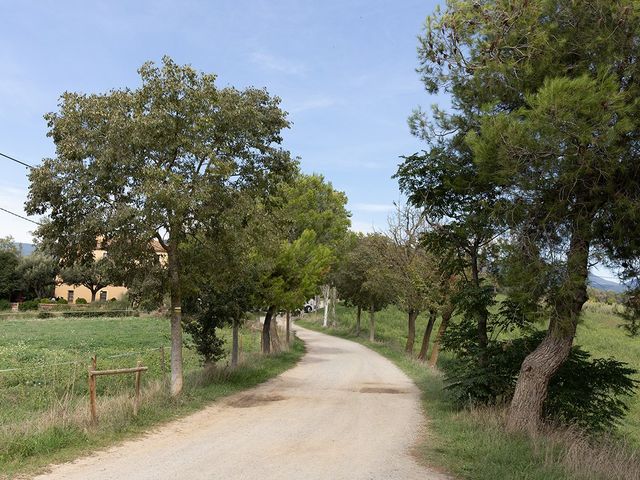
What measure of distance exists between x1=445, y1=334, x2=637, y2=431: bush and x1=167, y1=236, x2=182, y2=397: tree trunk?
621 cm

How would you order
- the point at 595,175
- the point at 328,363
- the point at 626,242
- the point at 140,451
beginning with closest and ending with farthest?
the point at 140,451 → the point at 595,175 → the point at 626,242 → the point at 328,363

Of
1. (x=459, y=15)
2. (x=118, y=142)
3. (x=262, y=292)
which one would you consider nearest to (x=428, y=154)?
(x=459, y=15)

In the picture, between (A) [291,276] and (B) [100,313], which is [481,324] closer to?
(A) [291,276]

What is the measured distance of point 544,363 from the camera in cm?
1015

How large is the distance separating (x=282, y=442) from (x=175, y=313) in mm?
5029

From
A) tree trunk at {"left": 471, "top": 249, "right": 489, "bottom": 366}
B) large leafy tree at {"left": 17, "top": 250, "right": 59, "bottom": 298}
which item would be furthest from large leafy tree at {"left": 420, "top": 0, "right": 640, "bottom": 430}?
large leafy tree at {"left": 17, "top": 250, "right": 59, "bottom": 298}

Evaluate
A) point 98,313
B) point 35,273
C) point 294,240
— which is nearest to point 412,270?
point 294,240

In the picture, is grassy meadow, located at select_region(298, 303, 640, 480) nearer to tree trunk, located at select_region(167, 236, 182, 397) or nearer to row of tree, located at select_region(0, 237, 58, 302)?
tree trunk, located at select_region(167, 236, 182, 397)

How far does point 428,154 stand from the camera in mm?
12500

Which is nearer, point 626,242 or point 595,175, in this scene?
point 595,175

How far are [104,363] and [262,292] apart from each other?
5896 millimetres

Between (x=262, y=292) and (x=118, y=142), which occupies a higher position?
(x=118, y=142)

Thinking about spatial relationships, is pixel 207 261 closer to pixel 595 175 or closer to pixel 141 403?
pixel 141 403

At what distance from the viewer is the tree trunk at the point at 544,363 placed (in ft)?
31.0
